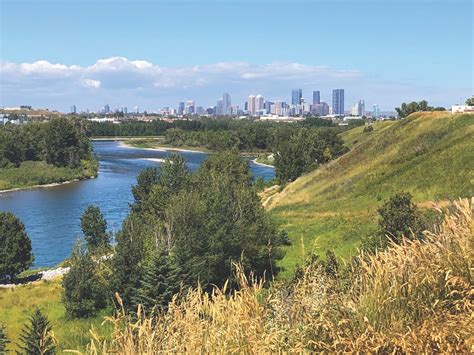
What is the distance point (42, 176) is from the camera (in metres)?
92.4

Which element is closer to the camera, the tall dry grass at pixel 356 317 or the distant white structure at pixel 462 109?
the tall dry grass at pixel 356 317

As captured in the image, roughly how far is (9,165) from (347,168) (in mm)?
78983

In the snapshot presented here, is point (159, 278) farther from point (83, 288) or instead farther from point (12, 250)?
point (12, 250)

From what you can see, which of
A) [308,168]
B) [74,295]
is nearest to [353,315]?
[74,295]

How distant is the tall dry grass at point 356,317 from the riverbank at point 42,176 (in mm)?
86535

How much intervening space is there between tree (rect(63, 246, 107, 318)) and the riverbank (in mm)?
59573

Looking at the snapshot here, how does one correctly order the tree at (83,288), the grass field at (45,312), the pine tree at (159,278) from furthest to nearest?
the tree at (83,288), the grass field at (45,312), the pine tree at (159,278)

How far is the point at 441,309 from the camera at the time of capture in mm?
4848

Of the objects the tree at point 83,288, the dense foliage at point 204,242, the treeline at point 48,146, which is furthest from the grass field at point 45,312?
the treeline at point 48,146

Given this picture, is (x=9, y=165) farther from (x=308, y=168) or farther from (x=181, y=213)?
(x=181, y=213)

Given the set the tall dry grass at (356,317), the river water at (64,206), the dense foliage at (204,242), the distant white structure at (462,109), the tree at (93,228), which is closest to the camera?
the tall dry grass at (356,317)

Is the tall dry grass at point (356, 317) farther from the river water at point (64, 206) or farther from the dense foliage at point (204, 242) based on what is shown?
Result: the river water at point (64, 206)

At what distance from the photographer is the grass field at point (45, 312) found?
77.7 ft

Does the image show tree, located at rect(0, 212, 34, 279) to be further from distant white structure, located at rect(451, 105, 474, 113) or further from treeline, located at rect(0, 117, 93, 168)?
treeline, located at rect(0, 117, 93, 168)
